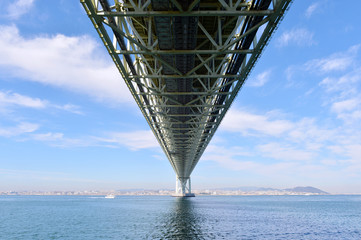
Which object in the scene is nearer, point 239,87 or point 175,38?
point 175,38

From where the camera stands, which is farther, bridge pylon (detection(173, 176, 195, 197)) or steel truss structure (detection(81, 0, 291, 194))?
bridge pylon (detection(173, 176, 195, 197))

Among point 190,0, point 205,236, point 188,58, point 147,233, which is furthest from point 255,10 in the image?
point 147,233

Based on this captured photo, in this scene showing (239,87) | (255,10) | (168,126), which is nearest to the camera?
(255,10)

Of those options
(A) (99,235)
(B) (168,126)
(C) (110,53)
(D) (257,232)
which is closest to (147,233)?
(A) (99,235)

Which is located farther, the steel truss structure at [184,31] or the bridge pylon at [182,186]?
the bridge pylon at [182,186]

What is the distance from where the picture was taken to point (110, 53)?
17.8 m

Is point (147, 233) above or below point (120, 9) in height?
below

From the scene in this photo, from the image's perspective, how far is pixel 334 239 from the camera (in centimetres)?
2831

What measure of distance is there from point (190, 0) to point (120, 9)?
13.7ft

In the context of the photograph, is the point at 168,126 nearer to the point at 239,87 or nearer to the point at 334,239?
the point at 239,87

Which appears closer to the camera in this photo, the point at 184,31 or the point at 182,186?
the point at 184,31

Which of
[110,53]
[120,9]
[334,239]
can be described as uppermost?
[120,9]

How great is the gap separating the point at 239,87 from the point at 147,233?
17455 mm

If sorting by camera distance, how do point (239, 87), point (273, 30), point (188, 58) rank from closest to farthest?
point (273, 30) → point (188, 58) → point (239, 87)
